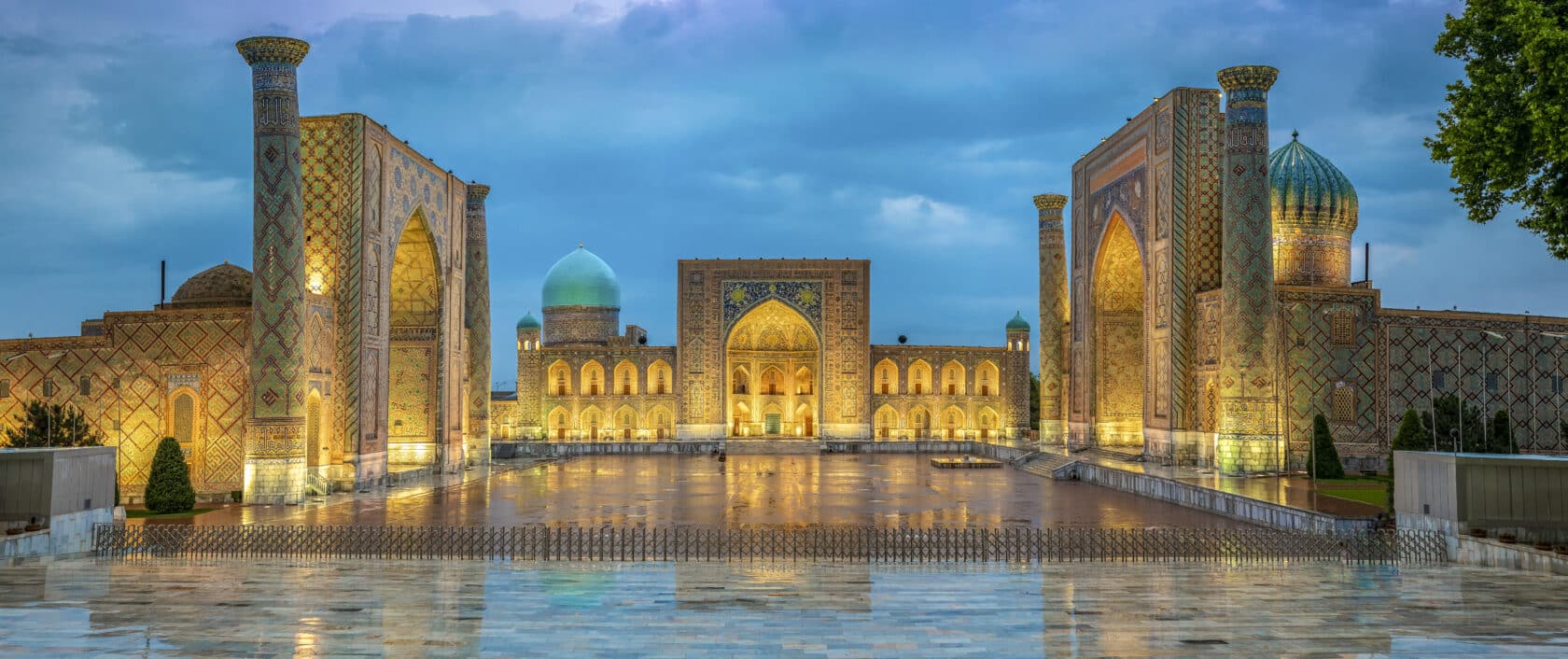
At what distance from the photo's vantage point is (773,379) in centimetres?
4459

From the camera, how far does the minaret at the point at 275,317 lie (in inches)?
730

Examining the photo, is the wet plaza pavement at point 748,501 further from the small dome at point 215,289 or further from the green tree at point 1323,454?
the small dome at point 215,289

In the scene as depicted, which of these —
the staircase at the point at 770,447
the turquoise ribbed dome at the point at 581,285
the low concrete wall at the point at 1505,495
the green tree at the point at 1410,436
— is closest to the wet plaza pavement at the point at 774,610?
the low concrete wall at the point at 1505,495

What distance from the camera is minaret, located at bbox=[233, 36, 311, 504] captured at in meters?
18.5

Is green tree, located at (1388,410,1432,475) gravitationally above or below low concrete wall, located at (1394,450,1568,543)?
above

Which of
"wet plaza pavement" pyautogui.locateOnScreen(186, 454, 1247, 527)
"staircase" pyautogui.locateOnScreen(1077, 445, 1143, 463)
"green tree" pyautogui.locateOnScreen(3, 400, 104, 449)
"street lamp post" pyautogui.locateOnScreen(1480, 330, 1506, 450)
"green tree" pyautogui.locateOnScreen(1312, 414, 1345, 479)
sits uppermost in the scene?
"street lamp post" pyautogui.locateOnScreen(1480, 330, 1506, 450)

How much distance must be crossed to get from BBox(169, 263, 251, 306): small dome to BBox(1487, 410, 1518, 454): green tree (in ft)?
76.2

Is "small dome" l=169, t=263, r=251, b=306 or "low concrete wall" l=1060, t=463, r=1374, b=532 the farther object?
"small dome" l=169, t=263, r=251, b=306

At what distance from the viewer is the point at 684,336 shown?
41.9 meters

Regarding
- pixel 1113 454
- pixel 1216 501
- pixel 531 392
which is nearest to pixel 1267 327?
pixel 1216 501

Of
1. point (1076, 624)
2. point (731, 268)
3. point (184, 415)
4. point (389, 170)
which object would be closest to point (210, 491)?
point (184, 415)

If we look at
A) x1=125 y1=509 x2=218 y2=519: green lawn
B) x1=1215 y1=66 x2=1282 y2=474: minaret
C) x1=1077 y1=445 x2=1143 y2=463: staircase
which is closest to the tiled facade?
x1=1215 y1=66 x2=1282 y2=474: minaret

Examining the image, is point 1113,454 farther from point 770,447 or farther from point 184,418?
point 184,418

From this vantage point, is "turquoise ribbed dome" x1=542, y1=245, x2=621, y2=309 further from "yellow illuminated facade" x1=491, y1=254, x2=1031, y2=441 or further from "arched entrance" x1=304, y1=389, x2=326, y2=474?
"arched entrance" x1=304, y1=389, x2=326, y2=474
